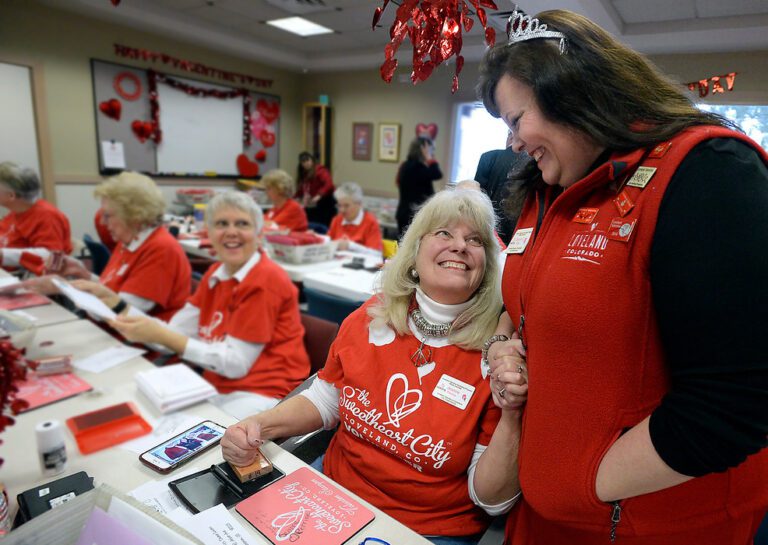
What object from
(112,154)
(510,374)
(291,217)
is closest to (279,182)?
(291,217)

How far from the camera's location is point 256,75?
23.2ft

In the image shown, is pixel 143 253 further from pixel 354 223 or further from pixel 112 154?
pixel 112 154

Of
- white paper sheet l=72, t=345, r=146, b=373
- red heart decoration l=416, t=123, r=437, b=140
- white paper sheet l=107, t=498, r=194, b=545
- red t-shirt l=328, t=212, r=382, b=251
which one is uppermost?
red heart decoration l=416, t=123, r=437, b=140

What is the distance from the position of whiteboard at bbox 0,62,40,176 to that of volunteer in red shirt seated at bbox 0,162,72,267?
2.18 m

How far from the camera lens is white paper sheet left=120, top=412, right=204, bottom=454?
121 cm

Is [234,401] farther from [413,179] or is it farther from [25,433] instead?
[413,179]

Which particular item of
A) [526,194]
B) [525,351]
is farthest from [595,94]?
[525,351]

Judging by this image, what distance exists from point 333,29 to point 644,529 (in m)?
5.69

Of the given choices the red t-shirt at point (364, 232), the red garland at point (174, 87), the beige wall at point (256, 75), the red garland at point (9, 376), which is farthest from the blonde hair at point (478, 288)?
the red garland at point (174, 87)

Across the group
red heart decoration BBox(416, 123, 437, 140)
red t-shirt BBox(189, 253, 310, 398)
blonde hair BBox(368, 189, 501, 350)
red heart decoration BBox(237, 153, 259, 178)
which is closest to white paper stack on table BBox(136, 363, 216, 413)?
red t-shirt BBox(189, 253, 310, 398)

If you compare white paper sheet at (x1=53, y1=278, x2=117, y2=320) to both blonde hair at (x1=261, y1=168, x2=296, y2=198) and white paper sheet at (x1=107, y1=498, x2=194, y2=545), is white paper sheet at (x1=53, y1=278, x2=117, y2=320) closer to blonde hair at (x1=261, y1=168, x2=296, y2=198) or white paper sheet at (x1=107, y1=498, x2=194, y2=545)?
white paper sheet at (x1=107, y1=498, x2=194, y2=545)

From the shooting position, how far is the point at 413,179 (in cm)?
491

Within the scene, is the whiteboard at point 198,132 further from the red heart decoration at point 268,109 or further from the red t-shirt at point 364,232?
the red t-shirt at point 364,232

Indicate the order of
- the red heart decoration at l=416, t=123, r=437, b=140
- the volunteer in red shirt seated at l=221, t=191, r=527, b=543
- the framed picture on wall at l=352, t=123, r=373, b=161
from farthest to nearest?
A: the framed picture on wall at l=352, t=123, r=373, b=161
the red heart decoration at l=416, t=123, r=437, b=140
the volunteer in red shirt seated at l=221, t=191, r=527, b=543
